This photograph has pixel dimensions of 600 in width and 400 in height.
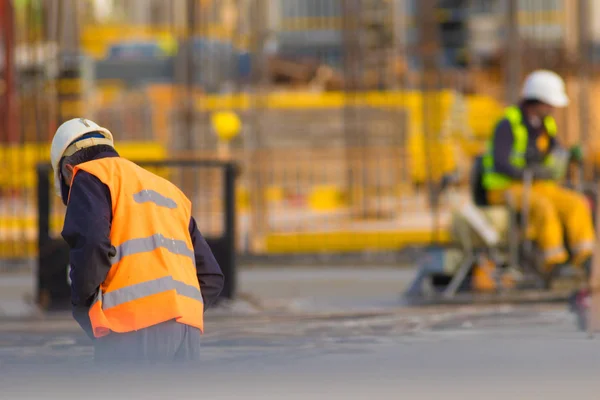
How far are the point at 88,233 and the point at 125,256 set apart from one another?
0.21 metres

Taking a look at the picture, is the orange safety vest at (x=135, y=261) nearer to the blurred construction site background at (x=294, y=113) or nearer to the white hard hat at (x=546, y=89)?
the white hard hat at (x=546, y=89)

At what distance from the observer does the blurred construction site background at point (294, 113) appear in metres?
17.9

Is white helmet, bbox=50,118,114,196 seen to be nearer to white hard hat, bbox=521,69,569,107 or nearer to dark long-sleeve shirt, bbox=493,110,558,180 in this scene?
dark long-sleeve shirt, bbox=493,110,558,180

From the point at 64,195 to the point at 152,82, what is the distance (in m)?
32.1

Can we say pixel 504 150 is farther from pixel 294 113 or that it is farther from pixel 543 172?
pixel 294 113

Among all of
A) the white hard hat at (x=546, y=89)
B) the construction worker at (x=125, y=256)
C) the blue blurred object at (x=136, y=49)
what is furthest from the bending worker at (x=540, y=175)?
the blue blurred object at (x=136, y=49)

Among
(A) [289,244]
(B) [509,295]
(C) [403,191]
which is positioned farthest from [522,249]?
(C) [403,191]

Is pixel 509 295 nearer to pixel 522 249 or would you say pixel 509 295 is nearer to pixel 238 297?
pixel 522 249

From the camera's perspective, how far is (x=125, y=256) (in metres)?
5.26

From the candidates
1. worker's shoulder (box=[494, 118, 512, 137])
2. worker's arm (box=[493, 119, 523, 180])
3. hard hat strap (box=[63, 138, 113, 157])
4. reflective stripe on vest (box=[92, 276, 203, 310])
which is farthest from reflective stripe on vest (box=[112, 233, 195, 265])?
worker's shoulder (box=[494, 118, 512, 137])

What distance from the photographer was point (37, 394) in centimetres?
383

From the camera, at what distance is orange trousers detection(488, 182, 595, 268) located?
1252cm

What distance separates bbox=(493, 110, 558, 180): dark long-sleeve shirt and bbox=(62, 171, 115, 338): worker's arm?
7676 millimetres

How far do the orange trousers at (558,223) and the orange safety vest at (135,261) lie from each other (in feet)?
24.8
